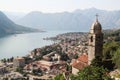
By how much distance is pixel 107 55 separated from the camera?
742 inches

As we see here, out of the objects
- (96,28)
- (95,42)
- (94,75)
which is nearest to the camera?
(94,75)

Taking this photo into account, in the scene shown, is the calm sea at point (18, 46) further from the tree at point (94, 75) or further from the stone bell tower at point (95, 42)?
the tree at point (94, 75)

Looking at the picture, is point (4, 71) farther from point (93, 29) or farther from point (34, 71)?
point (93, 29)

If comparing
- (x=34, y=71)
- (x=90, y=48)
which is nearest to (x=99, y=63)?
(x=90, y=48)

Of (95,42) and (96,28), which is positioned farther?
(96,28)

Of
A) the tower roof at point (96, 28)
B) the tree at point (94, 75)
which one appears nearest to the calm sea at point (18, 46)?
the tower roof at point (96, 28)

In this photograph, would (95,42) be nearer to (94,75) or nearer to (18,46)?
(94,75)

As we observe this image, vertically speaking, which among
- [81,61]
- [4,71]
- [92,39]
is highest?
[92,39]

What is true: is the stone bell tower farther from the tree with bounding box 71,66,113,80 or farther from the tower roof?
the tree with bounding box 71,66,113,80

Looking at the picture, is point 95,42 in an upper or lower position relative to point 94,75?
upper

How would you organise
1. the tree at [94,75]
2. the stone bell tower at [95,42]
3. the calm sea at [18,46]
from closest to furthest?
the tree at [94,75] < the stone bell tower at [95,42] < the calm sea at [18,46]

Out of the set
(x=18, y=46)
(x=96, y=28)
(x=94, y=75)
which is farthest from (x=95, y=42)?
(x=18, y=46)

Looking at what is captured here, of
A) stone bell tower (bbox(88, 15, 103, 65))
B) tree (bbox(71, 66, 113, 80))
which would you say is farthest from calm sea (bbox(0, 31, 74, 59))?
tree (bbox(71, 66, 113, 80))

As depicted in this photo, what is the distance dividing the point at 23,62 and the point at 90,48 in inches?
1102
